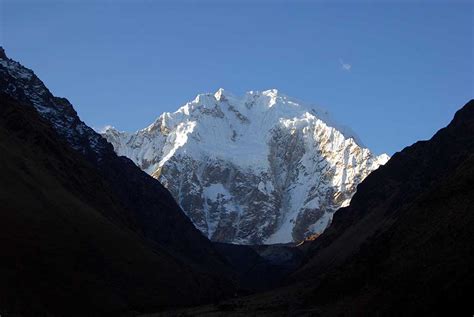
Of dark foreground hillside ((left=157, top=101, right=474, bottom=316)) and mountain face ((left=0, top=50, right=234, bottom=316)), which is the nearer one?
dark foreground hillside ((left=157, top=101, right=474, bottom=316))

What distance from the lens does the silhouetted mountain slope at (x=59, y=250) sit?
278 feet

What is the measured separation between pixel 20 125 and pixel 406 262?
348 ft

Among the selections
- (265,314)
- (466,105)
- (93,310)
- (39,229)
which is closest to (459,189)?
(265,314)

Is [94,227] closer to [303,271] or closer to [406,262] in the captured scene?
[406,262]

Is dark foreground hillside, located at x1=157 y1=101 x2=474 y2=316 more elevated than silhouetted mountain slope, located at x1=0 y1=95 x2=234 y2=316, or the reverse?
silhouetted mountain slope, located at x1=0 y1=95 x2=234 y2=316

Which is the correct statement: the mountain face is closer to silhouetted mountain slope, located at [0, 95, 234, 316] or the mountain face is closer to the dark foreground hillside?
silhouetted mountain slope, located at [0, 95, 234, 316]

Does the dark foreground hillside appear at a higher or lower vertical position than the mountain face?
lower

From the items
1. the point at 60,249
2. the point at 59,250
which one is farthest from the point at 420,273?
the point at 60,249

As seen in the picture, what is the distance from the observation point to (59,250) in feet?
319

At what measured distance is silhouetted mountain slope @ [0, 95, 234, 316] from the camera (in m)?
84.6

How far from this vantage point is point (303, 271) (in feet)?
622

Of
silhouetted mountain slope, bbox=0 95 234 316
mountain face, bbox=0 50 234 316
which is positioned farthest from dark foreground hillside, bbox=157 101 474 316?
mountain face, bbox=0 50 234 316

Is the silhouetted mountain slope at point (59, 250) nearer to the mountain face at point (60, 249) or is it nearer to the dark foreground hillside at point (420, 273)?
the mountain face at point (60, 249)

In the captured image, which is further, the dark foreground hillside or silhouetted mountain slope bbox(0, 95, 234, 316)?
silhouetted mountain slope bbox(0, 95, 234, 316)
